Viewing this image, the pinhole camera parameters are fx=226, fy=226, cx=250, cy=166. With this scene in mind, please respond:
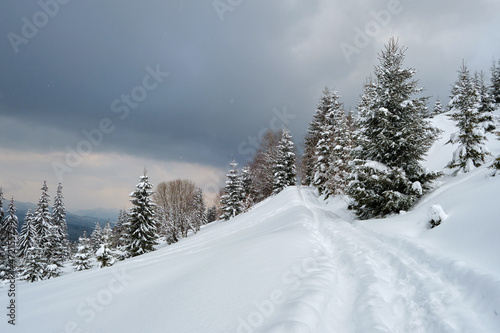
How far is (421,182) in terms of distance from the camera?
11062 millimetres

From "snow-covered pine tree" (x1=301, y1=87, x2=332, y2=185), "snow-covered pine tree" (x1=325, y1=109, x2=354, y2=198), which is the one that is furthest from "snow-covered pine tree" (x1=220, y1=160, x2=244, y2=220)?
"snow-covered pine tree" (x1=325, y1=109, x2=354, y2=198)

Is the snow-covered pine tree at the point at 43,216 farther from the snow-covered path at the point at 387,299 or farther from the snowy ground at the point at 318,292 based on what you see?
the snow-covered path at the point at 387,299

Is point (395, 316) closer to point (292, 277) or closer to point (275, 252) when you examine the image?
point (292, 277)

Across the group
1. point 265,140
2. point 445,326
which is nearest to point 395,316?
point 445,326

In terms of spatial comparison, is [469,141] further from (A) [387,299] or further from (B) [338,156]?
(A) [387,299]

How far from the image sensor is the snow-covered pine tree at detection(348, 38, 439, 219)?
1052 centimetres

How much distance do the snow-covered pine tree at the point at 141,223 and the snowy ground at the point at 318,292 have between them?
14.9 metres

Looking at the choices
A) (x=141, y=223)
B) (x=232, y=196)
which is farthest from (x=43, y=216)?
(x=232, y=196)

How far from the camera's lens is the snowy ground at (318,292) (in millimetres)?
2922

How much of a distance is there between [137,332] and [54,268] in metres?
A: 33.1

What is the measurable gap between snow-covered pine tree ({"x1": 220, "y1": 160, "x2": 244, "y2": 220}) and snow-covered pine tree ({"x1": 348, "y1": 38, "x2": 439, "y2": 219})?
965 inches

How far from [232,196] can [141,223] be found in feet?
52.4

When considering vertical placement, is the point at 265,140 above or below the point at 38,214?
above

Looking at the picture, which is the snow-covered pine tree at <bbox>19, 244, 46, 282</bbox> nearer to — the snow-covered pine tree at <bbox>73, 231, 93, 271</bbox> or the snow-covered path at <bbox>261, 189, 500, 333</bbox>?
the snow-covered pine tree at <bbox>73, 231, 93, 271</bbox>
